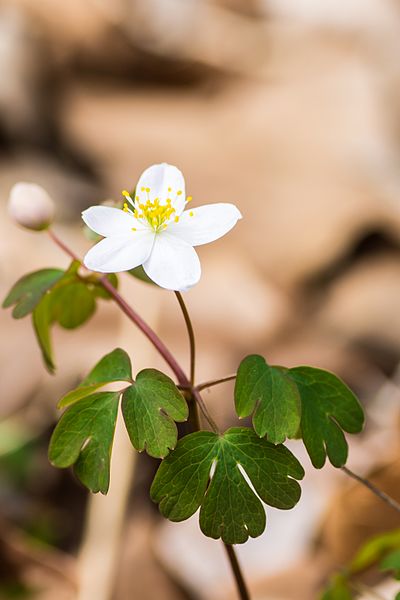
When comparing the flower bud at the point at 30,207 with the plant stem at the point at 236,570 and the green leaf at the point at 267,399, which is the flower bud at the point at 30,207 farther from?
the plant stem at the point at 236,570

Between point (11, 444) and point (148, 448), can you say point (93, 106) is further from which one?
point (148, 448)

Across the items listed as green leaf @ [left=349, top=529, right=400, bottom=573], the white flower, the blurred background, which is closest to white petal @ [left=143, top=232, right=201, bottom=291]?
the white flower

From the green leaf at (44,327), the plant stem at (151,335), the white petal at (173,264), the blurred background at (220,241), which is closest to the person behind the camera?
the white petal at (173,264)

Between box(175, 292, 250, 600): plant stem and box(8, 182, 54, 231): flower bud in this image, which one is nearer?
box(175, 292, 250, 600): plant stem

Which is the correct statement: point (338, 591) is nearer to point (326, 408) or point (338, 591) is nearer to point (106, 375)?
point (326, 408)

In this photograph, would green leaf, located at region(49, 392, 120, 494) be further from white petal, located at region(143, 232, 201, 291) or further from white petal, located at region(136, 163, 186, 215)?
white petal, located at region(136, 163, 186, 215)

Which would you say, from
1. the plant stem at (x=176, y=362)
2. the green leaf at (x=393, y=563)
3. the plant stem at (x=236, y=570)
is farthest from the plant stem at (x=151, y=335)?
the green leaf at (x=393, y=563)

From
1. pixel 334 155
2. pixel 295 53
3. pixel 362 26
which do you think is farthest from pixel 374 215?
pixel 362 26
